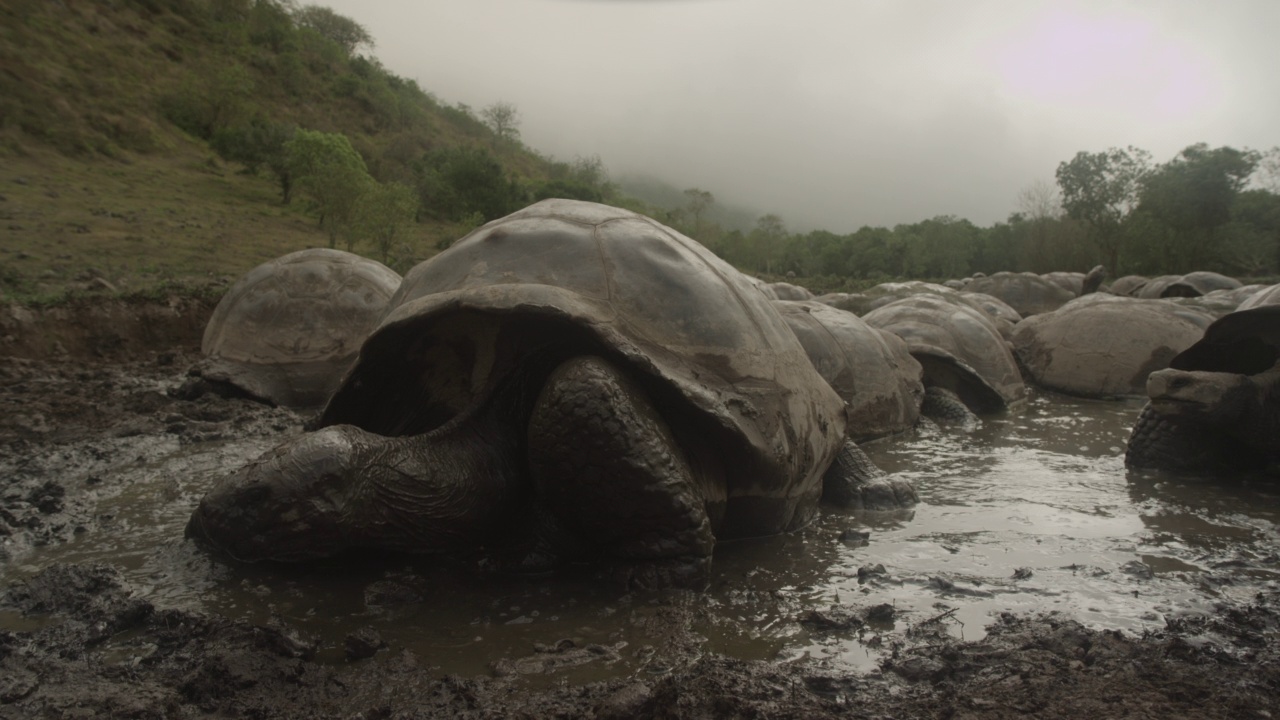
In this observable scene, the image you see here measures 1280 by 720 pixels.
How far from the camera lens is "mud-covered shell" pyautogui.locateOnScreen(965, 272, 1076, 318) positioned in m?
22.5

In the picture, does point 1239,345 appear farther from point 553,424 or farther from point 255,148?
point 255,148

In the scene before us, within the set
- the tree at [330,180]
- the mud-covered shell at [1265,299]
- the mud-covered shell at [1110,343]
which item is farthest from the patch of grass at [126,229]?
the mud-covered shell at [1110,343]

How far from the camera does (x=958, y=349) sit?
8.53 m

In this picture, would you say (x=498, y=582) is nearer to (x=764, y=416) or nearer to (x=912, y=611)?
(x=764, y=416)

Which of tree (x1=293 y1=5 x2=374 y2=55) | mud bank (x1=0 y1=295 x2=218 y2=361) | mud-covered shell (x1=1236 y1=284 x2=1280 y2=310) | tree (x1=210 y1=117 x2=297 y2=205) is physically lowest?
mud bank (x1=0 y1=295 x2=218 y2=361)

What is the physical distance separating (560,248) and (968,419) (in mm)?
5512

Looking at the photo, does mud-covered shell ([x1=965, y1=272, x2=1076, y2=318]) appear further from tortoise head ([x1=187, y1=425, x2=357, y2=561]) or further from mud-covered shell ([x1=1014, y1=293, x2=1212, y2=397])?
tortoise head ([x1=187, y1=425, x2=357, y2=561])

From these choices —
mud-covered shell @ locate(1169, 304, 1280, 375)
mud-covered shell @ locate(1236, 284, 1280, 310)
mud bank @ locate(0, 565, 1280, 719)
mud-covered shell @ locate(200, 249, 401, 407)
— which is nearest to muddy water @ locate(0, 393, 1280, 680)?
mud bank @ locate(0, 565, 1280, 719)

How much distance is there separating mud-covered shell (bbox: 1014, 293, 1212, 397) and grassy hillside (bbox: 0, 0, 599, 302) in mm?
11041

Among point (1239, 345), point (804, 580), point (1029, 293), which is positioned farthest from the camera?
point (1029, 293)

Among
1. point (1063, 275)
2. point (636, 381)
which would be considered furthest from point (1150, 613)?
point (1063, 275)

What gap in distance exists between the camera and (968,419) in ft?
24.3

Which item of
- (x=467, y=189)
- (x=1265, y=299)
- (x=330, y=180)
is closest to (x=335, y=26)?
(x=467, y=189)

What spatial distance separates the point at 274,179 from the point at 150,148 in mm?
A: 4648
